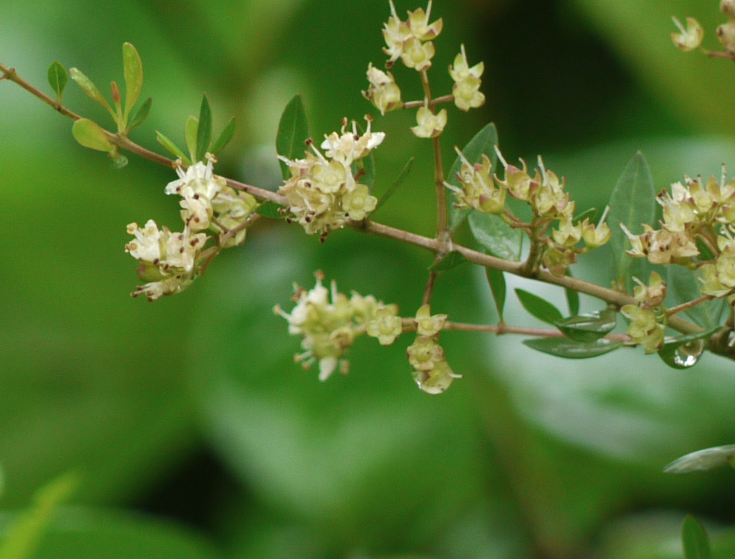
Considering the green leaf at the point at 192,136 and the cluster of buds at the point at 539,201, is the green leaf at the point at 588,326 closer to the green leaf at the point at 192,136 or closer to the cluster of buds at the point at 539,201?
the cluster of buds at the point at 539,201

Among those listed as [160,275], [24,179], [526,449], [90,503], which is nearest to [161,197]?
[24,179]

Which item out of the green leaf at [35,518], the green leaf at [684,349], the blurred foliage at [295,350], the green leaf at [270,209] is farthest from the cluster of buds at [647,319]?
the blurred foliage at [295,350]

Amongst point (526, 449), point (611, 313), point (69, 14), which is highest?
point (69, 14)

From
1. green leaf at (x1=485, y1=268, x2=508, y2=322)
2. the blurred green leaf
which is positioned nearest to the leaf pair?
green leaf at (x1=485, y1=268, x2=508, y2=322)

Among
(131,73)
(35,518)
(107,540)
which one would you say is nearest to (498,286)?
(131,73)

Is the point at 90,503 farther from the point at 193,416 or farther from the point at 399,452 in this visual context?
the point at 399,452

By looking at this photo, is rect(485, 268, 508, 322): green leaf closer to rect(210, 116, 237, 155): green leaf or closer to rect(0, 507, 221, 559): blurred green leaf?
rect(210, 116, 237, 155): green leaf
